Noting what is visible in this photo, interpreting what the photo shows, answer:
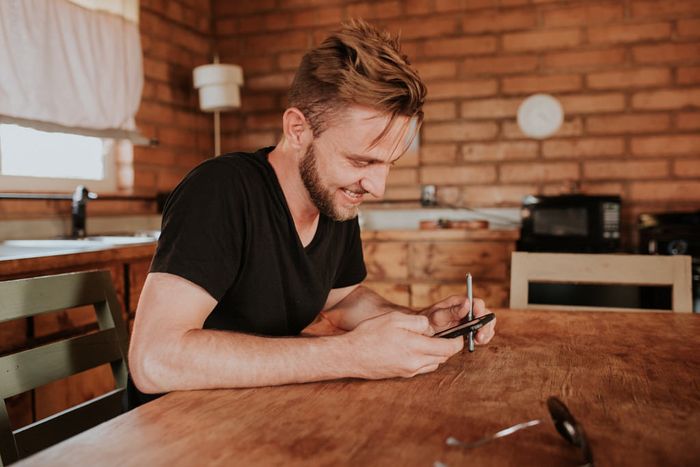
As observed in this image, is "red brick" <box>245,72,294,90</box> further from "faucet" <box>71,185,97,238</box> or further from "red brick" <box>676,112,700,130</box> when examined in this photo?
"red brick" <box>676,112,700,130</box>

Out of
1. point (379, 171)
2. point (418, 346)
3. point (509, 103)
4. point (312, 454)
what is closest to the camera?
point (312, 454)

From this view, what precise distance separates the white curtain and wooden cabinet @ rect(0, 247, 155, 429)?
864mm

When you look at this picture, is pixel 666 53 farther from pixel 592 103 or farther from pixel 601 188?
pixel 601 188

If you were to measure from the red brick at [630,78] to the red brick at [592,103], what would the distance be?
59mm

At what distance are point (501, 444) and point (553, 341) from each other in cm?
56

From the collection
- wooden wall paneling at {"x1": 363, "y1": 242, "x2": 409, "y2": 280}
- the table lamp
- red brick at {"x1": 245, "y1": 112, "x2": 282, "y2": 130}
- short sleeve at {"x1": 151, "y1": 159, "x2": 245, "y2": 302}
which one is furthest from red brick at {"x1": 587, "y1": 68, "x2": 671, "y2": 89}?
short sleeve at {"x1": 151, "y1": 159, "x2": 245, "y2": 302}

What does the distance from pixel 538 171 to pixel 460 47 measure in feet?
2.98

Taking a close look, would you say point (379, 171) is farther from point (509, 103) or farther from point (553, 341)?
point (509, 103)

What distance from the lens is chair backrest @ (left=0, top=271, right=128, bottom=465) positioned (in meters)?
0.99

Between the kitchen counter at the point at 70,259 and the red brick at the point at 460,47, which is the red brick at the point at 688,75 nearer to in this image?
the red brick at the point at 460,47

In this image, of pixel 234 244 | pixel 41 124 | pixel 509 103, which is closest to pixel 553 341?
pixel 234 244

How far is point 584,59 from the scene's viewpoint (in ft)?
11.6

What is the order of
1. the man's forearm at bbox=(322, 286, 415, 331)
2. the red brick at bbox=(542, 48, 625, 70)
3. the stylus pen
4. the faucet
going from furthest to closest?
the red brick at bbox=(542, 48, 625, 70), the faucet, the man's forearm at bbox=(322, 286, 415, 331), the stylus pen

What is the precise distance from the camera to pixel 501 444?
0.68 metres
